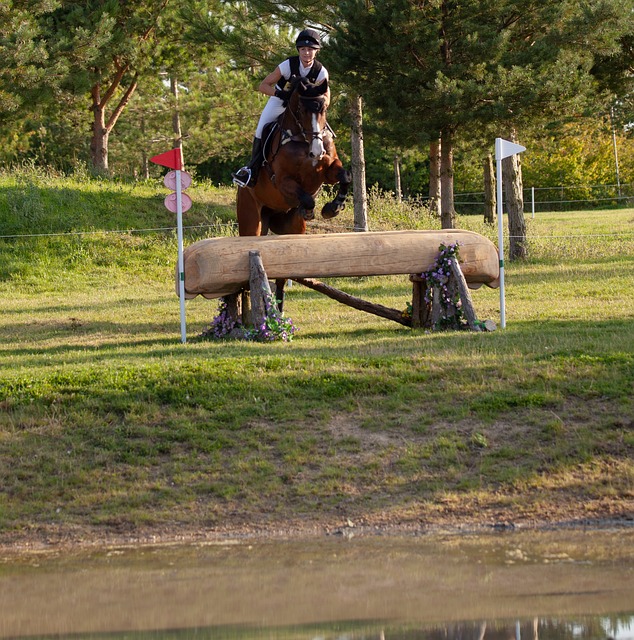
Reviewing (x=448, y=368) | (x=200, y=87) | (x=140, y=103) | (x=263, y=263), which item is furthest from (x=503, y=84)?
(x=140, y=103)

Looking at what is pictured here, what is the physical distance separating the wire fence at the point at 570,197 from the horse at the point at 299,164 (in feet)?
120

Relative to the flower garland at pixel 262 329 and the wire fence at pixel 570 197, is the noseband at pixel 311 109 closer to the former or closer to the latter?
the flower garland at pixel 262 329

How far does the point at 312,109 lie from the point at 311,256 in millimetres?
1682

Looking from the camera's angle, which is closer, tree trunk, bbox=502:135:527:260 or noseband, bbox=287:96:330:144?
noseband, bbox=287:96:330:144

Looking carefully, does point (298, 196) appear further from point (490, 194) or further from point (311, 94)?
point (490, 194)

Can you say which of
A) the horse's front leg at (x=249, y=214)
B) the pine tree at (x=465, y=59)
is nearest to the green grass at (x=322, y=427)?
the horse's front leg at (x=249, y=214)

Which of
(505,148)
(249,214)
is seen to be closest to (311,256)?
(249,214)

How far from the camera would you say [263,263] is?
11836mm

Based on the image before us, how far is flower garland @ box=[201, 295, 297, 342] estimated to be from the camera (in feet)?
38.3

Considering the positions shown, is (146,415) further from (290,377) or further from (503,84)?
(503,84)

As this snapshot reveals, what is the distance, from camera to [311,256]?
1188cm

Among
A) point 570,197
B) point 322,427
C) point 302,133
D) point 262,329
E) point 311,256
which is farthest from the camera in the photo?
point 570,197

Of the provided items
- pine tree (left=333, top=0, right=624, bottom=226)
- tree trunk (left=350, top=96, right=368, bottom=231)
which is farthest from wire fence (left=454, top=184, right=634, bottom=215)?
pine tree (left=333, top=0, right=624, bottom=226)

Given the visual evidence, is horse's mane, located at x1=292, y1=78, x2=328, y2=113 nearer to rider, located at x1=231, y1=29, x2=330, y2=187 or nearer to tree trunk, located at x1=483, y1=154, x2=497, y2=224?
rider, located at x1=231, y1=29, x2=330, y2=187
